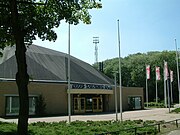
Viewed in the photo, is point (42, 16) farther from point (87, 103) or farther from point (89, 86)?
point (87, 103)

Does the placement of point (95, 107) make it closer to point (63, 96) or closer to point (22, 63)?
point (63, 96)

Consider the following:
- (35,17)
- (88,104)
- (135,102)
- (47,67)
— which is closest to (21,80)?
(35,17)

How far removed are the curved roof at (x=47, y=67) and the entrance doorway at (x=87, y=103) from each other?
8.00ft

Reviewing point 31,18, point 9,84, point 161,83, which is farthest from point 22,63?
point 161,83

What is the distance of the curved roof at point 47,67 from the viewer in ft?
128

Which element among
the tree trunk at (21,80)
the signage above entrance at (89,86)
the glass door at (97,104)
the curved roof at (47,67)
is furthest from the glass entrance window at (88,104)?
the tree trunk at (21,80)

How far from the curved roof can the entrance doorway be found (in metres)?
2.44

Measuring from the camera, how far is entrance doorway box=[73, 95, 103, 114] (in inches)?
1682

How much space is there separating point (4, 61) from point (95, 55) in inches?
2150

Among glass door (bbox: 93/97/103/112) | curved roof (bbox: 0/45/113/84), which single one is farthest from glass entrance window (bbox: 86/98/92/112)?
curved roof (bbox: 0/45/113/84)

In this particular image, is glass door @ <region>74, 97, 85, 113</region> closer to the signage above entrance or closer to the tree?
the signage above entrance

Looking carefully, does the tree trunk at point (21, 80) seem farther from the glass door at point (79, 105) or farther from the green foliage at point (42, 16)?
the glass door at point (79, 105)

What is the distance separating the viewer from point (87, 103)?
146 ft

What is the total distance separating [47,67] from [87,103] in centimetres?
794
